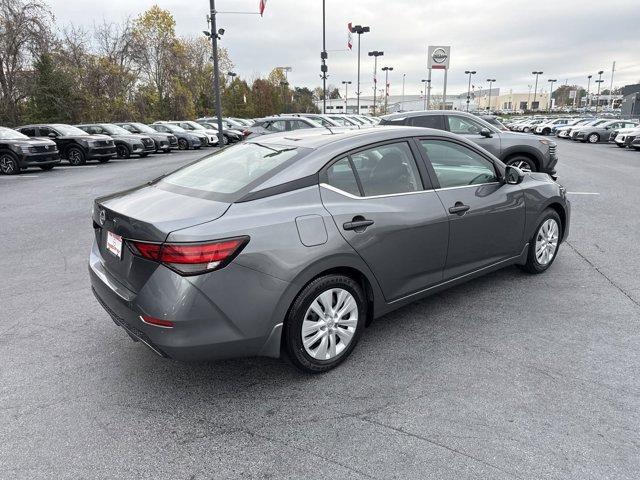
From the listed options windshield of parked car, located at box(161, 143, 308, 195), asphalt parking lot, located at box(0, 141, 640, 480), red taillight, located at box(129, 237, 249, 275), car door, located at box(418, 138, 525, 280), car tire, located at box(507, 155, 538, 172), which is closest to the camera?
asphalt parking lot, located at box(0, 141, 640, 480)

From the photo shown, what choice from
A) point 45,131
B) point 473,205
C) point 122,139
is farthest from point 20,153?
point 473,205

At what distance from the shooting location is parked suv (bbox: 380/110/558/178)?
10484 mm

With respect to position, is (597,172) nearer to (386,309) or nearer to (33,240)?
(386,309)

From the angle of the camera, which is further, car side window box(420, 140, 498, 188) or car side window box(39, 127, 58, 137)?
car side window box(39, 127, 58, 137)

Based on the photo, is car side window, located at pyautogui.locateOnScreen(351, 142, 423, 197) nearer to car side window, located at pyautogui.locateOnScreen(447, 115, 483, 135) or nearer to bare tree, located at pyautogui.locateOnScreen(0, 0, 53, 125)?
car side window, located at pyautogui.locateOnScreen(447, 115, 483, 135)

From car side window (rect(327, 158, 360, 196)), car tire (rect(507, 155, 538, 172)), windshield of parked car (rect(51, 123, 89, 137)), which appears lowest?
car tire (rect(507, 155, 538, 172))

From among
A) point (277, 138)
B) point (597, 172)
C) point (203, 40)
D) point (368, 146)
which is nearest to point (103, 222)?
point (277, 138)

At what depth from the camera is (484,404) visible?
2895 millimetres

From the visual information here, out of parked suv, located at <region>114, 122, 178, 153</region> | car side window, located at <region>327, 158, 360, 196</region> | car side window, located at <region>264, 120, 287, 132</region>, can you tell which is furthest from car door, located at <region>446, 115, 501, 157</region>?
parked suv, located at <region>114, 122, 178, 153</region>

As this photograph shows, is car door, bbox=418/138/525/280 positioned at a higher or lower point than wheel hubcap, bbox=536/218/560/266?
higher

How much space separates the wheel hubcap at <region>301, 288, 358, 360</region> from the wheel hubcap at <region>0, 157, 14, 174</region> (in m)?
16.0

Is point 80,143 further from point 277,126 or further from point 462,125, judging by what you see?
point 462,125

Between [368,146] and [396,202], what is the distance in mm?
473

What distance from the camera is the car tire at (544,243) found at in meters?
4.86
